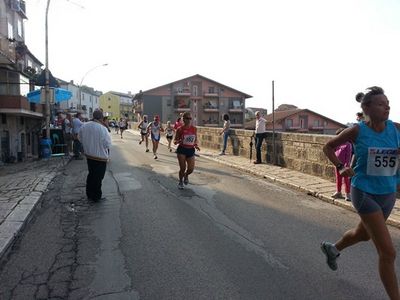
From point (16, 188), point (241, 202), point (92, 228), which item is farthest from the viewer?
point (16, 188)

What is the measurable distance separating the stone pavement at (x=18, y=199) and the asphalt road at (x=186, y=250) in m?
0.16

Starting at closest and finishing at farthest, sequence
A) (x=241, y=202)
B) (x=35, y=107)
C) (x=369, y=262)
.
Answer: (x=369, y=262), (x=241, y=202), (x=35, y=107)

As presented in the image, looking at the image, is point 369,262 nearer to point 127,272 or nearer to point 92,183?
point 127,272

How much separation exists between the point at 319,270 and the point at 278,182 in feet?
20.0

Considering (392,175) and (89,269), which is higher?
(392,175)

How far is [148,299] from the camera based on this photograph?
365cm

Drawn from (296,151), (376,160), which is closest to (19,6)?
(296,151)

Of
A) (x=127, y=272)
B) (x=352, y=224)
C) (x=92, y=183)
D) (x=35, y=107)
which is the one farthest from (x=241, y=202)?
(x=35, y=107)

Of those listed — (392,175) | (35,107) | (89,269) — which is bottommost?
(89,269)

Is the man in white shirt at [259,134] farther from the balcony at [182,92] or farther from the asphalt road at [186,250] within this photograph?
the balcony at [182,92]

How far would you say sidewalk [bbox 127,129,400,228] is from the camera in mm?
7539

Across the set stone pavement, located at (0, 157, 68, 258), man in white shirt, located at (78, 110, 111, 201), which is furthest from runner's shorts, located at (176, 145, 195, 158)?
stone pavement, located at (0, 157, 68, 258)

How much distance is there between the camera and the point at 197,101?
261ft

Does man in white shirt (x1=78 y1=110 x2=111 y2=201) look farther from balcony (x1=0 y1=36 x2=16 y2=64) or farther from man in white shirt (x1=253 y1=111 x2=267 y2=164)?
balcony (x1=0 y1=36 x2=16 y2=64)
